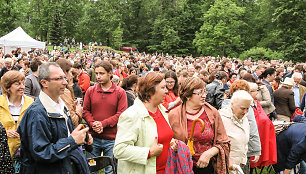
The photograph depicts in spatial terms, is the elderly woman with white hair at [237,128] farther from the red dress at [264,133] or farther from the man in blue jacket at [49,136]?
the man in blue jacket at [49,136]

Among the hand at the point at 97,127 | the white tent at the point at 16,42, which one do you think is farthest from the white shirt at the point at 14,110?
the white tent at the point at 16,42

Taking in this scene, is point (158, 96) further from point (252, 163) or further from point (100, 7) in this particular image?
point (100, 7)

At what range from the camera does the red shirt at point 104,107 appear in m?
4.27

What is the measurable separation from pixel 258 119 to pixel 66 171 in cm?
326

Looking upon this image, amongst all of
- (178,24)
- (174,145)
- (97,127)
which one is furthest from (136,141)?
(178,24)

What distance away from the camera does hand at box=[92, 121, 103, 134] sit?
4.09 meters

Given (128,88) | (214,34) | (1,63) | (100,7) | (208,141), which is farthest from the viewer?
(100,7)

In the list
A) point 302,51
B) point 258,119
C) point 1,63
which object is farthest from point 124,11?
point 258,119

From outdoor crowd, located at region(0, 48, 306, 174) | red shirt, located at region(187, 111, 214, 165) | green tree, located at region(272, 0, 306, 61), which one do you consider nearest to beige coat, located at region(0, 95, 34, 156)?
outdoor crowd, located at region(0, 48, 306, 174)

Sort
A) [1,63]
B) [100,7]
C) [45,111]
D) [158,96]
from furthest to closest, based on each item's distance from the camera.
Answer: [100,7], [1,63], [158,96], [45,111]

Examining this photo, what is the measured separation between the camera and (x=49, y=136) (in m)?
2.41

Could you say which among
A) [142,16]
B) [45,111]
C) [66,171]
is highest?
[142,16]

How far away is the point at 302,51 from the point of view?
1389 inches

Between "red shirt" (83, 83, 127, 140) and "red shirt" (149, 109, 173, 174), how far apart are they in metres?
1.42
